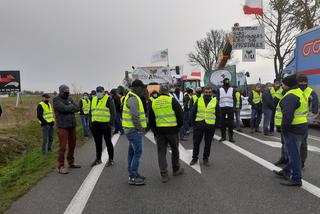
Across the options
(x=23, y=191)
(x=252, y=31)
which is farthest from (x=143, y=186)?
(x=252, y=31)

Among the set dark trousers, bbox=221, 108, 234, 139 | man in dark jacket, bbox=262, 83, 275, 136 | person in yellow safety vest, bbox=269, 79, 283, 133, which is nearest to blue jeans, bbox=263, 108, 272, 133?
man in dark jacket, bbox=262, 83, 275, 136

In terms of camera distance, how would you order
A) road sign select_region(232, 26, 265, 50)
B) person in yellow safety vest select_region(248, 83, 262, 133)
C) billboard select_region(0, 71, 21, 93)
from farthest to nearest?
billboard select_region(0, 71, 21, 93) → road sign select_region(232, 26, 265, 50) → person in yellow safety vest select_region(248, 83, 262, 133)

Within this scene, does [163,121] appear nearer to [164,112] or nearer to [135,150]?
[164,112]

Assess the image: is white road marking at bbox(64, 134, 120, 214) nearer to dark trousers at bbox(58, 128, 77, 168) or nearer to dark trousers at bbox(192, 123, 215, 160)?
dark trousers at bbox(58, 128, 77, 168)

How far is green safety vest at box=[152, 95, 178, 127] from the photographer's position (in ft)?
24.7

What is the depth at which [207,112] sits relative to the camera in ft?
28.5

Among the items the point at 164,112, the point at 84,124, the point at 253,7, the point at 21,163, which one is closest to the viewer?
the point at 164,112

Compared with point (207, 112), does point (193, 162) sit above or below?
below

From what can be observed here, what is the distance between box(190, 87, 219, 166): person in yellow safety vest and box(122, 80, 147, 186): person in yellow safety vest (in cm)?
187

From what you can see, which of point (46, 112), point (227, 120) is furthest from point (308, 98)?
point (46, 112)

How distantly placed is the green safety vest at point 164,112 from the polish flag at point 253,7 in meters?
12.1

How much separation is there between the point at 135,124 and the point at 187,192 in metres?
1.61

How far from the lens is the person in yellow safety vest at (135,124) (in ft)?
23.4

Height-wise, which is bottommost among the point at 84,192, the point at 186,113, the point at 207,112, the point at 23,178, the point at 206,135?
the point at 23,178
